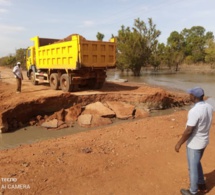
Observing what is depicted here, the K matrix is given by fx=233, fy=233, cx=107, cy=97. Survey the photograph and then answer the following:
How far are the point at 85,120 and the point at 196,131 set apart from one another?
6.26 meters

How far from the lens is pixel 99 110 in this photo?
10.1 m

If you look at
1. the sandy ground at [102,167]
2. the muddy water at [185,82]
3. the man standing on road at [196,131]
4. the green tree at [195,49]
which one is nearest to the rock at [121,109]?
the sandy ground at [102,167]

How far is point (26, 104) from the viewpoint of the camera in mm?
9422

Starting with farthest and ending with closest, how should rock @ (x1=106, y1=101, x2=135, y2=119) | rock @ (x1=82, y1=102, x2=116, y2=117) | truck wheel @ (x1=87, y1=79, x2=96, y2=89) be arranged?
1. truck wheel @ (x1=87, y1=79, x2=96, y2=89)
2. rock @ (x1=106, y1=101, x2=135, y2=119)
3. rock @ (x1=82, y1=102, x2=116, y2=117)

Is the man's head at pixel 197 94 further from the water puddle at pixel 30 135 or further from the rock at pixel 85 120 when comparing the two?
the rock at pixel 85 120

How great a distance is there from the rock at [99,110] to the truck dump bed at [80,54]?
1.92 m

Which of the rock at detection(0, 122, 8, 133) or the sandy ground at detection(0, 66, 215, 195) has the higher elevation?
the sandy ground at detection(0, 66, 215, 195)

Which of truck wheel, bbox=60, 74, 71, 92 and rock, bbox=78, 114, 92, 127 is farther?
truck wheel, bbox=60, 74, 71, 92

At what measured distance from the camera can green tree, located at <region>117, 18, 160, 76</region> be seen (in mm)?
32250

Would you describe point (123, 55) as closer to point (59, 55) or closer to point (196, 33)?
point (59, 55)

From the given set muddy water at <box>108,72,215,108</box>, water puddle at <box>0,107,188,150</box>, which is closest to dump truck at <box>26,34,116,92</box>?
water puddle at <box>0,107,188,150</box>

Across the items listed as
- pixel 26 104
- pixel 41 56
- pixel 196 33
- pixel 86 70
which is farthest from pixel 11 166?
pixel 196 33

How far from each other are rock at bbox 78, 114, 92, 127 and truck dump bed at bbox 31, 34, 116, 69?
240cm

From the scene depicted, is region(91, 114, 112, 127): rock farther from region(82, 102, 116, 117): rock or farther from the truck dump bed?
the truck dump bed
